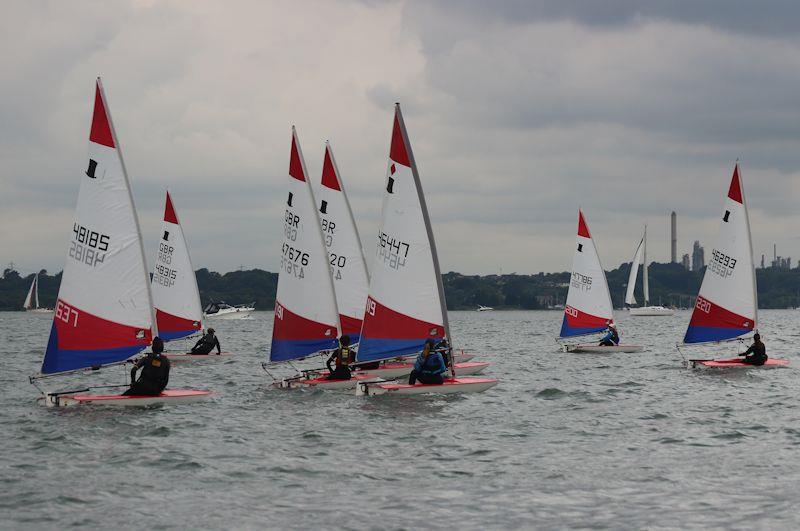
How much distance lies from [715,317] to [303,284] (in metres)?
17.2

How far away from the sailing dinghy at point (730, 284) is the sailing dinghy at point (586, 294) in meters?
10.6

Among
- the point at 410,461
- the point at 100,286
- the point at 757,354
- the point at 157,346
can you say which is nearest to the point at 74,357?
the point at 100,286

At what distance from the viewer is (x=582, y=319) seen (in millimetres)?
51656

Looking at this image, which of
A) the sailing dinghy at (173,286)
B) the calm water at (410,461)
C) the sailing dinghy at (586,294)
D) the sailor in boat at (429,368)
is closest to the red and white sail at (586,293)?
the sailing dinghy at (586,294)

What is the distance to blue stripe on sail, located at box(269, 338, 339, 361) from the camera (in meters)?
31.8

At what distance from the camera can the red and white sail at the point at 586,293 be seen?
51.3 metres

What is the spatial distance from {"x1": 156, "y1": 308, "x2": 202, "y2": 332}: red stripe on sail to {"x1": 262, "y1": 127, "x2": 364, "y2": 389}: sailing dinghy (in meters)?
15.2

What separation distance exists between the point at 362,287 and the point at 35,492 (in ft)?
66.1

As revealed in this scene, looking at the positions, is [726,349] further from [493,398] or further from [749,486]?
[749,486]

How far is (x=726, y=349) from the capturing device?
5822cm

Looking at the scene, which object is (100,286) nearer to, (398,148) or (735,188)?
(398,148)

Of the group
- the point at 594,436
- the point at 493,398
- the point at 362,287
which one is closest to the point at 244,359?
the point at 362,287

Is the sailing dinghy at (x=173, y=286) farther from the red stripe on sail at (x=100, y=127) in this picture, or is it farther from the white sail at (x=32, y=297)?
the white sail at (x=32, y=297)

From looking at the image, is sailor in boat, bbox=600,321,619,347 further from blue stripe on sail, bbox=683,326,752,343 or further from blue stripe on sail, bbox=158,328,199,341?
blue stripe on sail, bbox=158,328,199,341
